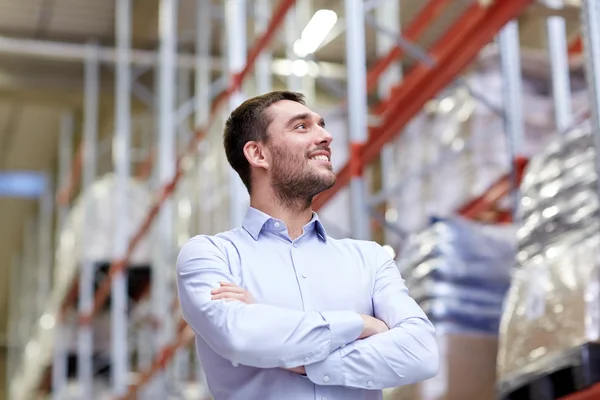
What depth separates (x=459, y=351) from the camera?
18.8ft

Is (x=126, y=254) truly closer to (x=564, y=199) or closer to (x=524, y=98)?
(x=524, y=98)

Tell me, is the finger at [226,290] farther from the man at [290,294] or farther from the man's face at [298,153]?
the man's face at [298,153]

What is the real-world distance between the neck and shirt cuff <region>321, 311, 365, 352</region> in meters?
0.36

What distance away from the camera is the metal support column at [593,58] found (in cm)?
443

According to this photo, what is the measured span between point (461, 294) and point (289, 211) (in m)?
2.99

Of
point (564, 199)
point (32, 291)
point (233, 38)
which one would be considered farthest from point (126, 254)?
point (32, 291)

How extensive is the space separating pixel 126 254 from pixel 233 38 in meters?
5.13

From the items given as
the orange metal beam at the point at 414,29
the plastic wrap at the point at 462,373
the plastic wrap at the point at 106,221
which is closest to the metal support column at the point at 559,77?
the orange metal beam at the point at 414,29

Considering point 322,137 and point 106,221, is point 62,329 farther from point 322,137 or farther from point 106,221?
point 322,137

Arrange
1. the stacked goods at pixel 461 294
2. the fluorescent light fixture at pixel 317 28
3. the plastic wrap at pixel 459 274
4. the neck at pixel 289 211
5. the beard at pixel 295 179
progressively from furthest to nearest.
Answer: the fluorescent light fixture at pixel 317 28, the plastic wrap at pixel 459 274, the stacked goods at pixel 461 294, the neck at pixel 289 211, the beard at pixel 295 179

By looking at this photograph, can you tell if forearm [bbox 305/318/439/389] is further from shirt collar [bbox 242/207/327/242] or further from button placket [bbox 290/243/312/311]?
shirt collar [bbox 242/207/327/242]

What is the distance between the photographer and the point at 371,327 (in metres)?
3.01

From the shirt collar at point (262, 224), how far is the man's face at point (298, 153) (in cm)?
8

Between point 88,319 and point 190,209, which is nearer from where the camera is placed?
point 190,209
